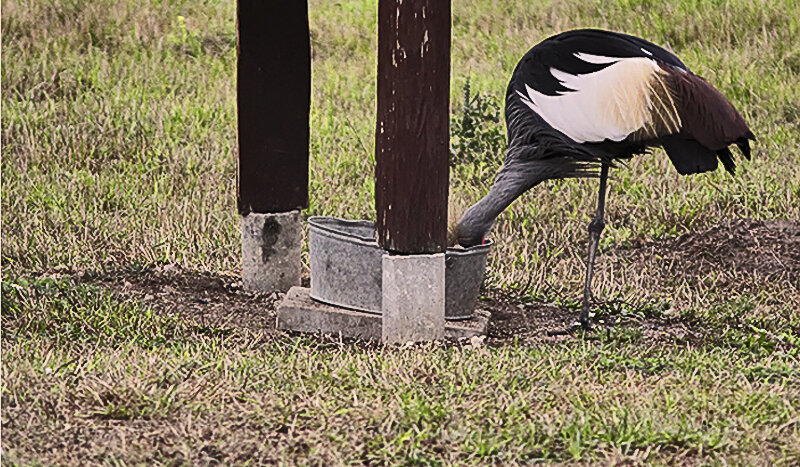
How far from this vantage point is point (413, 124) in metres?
4.41

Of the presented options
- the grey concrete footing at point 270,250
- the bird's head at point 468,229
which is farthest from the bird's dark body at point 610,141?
the grey concrete footing at point 270,250

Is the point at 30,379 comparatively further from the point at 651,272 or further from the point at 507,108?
the point at 651,272

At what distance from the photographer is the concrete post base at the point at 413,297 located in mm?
4535

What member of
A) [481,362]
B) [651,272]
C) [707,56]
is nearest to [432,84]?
[481,362]

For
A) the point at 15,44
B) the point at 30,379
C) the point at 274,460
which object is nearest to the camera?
the point at 274,460

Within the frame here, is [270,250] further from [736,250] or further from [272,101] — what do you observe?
[736,250]

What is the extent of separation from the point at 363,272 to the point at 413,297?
0.41 m

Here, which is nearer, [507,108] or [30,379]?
[30,379]

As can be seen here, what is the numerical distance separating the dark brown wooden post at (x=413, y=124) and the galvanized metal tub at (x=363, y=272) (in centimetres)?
31

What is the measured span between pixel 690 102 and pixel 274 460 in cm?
230

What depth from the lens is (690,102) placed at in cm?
465

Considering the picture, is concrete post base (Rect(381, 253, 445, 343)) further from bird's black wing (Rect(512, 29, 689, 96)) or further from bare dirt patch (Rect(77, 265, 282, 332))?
bird's black wing (Rect(512, 29, 689, 96))

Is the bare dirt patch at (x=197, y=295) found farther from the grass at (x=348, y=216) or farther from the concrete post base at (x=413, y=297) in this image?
the concrete post base at (x=413, y=297)

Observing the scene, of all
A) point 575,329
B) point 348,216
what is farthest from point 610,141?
point 348,216
